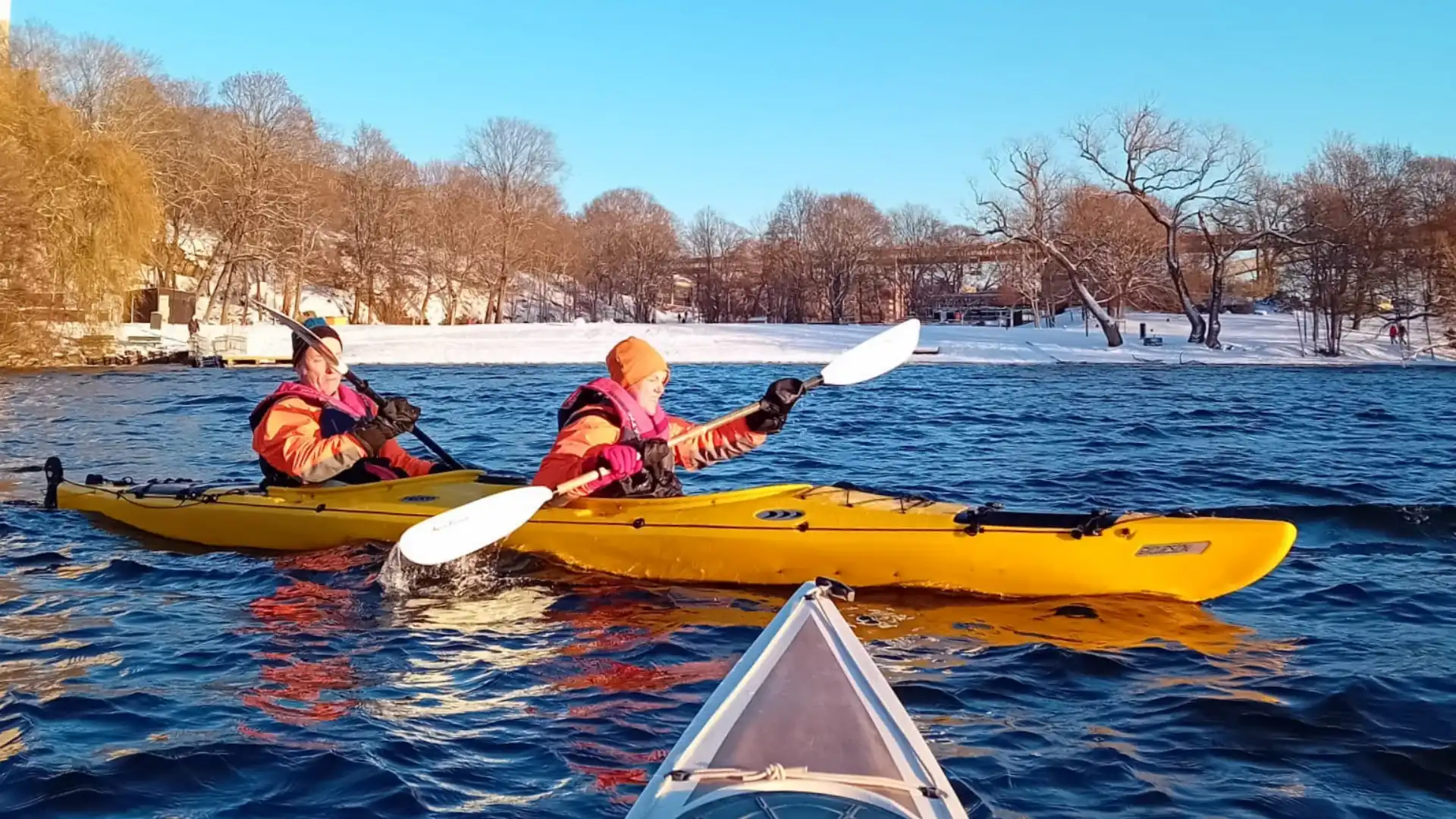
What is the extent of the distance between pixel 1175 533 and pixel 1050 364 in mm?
22344

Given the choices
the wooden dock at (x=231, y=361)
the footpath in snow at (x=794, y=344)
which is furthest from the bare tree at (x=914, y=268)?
the wooden dock at (x=231, y=361)

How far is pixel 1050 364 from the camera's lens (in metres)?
26.8

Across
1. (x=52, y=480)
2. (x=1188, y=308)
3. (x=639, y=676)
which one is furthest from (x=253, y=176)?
(x=639, y=676)

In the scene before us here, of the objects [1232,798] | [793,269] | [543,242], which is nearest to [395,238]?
[543,242]

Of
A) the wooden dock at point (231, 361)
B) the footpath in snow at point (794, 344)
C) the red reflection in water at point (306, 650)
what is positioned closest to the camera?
the red reflection in water at point (306, 650)

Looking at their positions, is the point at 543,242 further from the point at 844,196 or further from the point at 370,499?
the point at 370,499

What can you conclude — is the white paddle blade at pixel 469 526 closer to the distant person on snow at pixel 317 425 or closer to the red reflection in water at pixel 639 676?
the red reflection in water at pixel 639 676

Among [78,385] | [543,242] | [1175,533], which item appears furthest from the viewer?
[543,242]

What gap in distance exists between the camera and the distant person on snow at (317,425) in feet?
21.1

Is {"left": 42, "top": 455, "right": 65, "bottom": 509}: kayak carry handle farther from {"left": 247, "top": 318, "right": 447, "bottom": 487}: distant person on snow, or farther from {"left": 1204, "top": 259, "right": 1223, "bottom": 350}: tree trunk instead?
{"left": 1204, "top": 259, "right": 1223, "bottom": 350}: tree trunk

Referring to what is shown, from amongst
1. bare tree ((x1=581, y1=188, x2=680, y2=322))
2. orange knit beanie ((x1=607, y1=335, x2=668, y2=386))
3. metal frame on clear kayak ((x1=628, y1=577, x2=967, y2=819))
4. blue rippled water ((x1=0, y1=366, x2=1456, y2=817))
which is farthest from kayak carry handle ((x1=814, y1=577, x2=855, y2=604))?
bare tree ((x1=581, y1=188, x2=680, y2=322))

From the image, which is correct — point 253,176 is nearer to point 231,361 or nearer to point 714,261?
point 231,361

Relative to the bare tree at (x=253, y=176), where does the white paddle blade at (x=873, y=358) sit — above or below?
below

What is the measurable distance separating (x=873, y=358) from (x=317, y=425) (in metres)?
3.24
